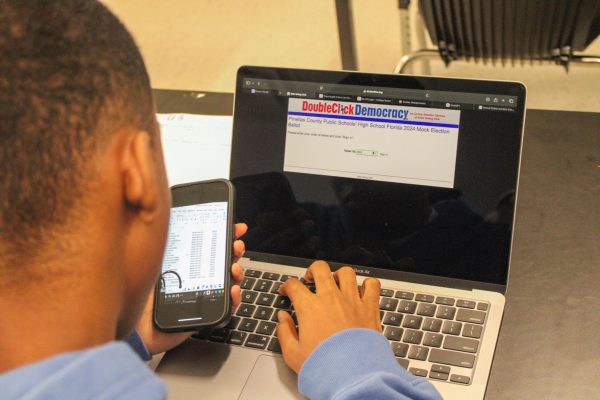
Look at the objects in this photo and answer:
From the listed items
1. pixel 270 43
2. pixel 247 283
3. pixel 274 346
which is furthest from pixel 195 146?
pixel 270 43

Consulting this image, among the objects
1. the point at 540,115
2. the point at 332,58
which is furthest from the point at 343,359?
the point at 332,58

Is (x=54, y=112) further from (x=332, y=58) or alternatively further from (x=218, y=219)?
(x=332, y=58)

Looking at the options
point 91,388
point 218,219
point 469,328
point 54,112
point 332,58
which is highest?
point 54,112

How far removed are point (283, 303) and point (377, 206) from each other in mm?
157

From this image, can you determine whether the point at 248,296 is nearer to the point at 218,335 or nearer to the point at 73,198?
the point at 218,335

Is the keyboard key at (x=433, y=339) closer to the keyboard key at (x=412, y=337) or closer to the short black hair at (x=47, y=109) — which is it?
the keyboard key at (x=412, y=337)

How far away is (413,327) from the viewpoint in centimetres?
77

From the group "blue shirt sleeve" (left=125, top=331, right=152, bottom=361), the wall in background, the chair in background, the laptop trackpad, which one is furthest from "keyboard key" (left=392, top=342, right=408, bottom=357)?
the wall in background

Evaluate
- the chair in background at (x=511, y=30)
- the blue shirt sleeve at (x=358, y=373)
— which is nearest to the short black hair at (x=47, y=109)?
the blue shirt sleeve at (x=358, y=373)

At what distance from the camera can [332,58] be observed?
2.03 meters

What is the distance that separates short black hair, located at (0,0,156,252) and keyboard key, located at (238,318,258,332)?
0.37 meters

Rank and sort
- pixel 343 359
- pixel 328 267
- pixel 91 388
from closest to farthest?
pixel 91 388 → pixel 343 359 → pixel 328 267

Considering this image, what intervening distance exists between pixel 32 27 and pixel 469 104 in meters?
0.51

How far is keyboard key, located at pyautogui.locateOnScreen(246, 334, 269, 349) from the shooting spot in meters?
0.78
